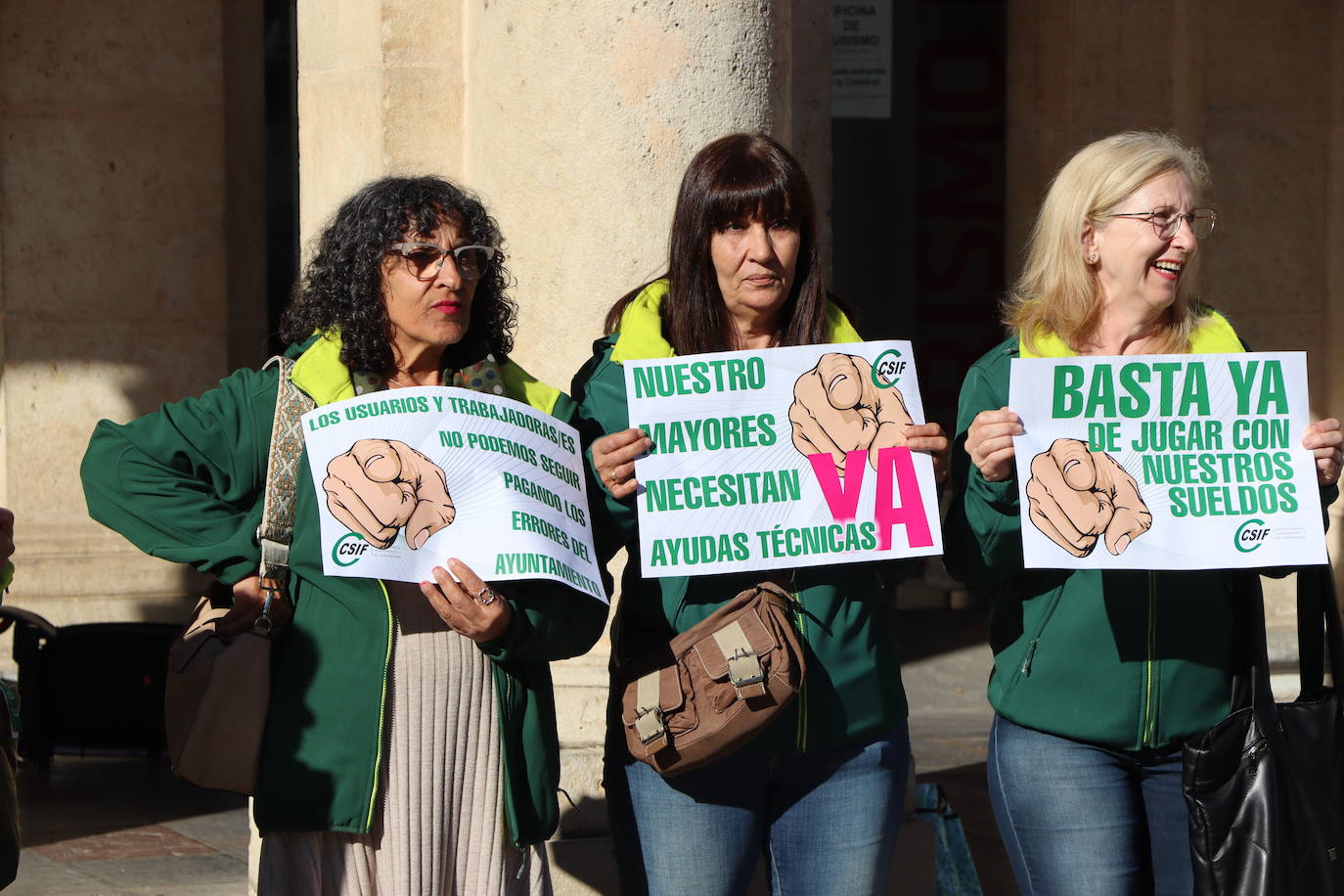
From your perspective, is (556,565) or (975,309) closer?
(556,565)

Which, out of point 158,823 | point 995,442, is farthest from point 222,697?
point 158,823

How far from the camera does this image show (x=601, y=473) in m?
3.64

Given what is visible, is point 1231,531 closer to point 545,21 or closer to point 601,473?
point 601,473

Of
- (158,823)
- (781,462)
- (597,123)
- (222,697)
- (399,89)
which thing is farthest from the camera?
(158,823)

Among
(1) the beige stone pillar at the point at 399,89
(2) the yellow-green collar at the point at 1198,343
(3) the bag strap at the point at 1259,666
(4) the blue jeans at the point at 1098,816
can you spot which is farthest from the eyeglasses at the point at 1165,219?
(1) the beige stone pillar at the point at 399,89

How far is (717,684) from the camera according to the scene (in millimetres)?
3467

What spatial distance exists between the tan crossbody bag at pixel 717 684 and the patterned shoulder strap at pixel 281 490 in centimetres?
69

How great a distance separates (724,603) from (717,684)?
0.72 ft

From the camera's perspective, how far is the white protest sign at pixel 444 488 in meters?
3.37

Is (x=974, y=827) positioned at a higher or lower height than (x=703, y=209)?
lower

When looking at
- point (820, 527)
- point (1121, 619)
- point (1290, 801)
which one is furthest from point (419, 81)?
point (1290, 801)

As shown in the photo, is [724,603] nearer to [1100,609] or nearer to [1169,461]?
[1100,609]

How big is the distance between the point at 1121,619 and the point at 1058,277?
678 millimetres

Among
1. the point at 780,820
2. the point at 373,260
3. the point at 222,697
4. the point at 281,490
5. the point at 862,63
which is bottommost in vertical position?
the point at 780,820
